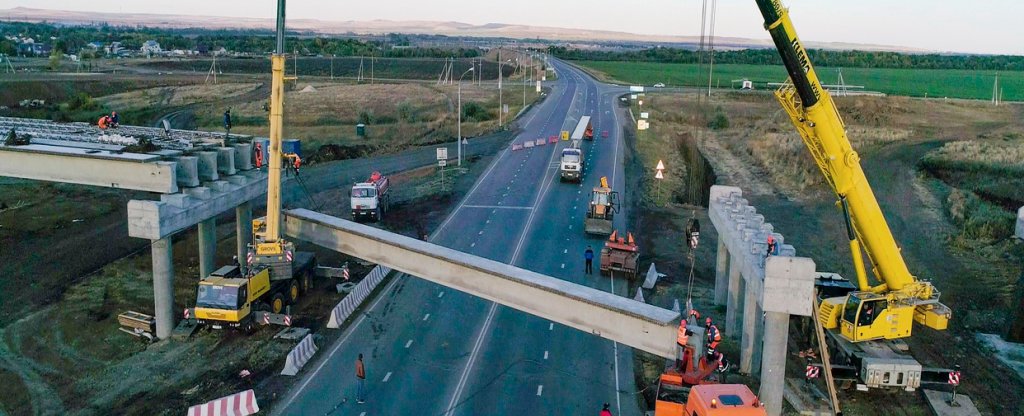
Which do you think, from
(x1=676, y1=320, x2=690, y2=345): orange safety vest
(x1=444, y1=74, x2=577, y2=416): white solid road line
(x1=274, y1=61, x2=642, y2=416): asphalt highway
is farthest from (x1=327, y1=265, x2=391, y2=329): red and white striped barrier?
(x1=676, y1=320, x2=690, y2=345): orange safety vest

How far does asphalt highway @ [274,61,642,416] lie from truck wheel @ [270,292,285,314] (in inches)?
131

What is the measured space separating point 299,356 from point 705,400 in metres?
14.8

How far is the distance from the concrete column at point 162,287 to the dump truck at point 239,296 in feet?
2.80

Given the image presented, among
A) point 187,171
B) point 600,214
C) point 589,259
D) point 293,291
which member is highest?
point 187,171

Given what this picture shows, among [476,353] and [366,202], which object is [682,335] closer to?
[476,353]

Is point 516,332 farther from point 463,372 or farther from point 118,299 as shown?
point 118,299

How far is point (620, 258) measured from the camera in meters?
38.8

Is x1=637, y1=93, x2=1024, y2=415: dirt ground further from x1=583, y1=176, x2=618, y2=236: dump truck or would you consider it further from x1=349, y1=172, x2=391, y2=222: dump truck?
x1=349, y1=172, x2=391, y2=222: dump truck

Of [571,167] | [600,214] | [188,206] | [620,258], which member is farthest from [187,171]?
[571,167]

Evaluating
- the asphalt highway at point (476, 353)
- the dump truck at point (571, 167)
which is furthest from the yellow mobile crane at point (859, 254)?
the dump truck at point (571, 167)

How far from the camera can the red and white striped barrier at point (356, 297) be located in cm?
3222

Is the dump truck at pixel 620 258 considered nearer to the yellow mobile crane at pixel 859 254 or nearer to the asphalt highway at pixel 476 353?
the asphalt highway at pixel 476 353

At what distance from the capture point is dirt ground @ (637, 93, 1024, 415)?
3072 cm

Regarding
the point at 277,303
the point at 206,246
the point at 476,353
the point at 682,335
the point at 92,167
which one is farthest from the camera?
the point at 206,246
